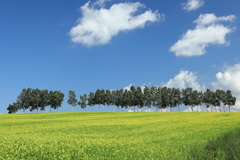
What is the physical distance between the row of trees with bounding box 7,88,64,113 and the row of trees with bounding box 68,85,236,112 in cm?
880

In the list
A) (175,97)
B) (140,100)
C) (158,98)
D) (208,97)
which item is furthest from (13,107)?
(208,97)

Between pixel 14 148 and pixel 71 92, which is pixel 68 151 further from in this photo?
pixel 71 92

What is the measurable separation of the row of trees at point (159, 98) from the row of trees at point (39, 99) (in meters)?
8.80

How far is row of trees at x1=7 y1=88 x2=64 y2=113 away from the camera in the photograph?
4970 inches

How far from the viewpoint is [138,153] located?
51.5 feet

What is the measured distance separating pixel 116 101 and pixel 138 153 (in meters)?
115

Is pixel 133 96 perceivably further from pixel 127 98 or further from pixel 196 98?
pixel 196 98

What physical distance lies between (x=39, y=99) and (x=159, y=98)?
7326 cm

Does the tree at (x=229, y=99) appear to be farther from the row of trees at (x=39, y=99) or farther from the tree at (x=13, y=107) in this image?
the tree at (x=13, y=107)

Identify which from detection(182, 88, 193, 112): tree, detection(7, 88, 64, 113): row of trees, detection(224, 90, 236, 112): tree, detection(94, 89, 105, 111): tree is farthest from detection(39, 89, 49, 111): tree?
detection(224, 90, 236, 112): tree

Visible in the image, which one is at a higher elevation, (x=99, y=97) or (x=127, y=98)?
(x=99, y=97)

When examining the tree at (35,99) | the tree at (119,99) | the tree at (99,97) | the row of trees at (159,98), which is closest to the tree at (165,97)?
the row of trees at (159,98)

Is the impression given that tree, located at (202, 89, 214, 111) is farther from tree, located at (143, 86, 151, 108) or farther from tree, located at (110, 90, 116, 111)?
tree, located at (110, 90, 116, 111)

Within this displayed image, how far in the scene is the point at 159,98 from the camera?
429 ft
